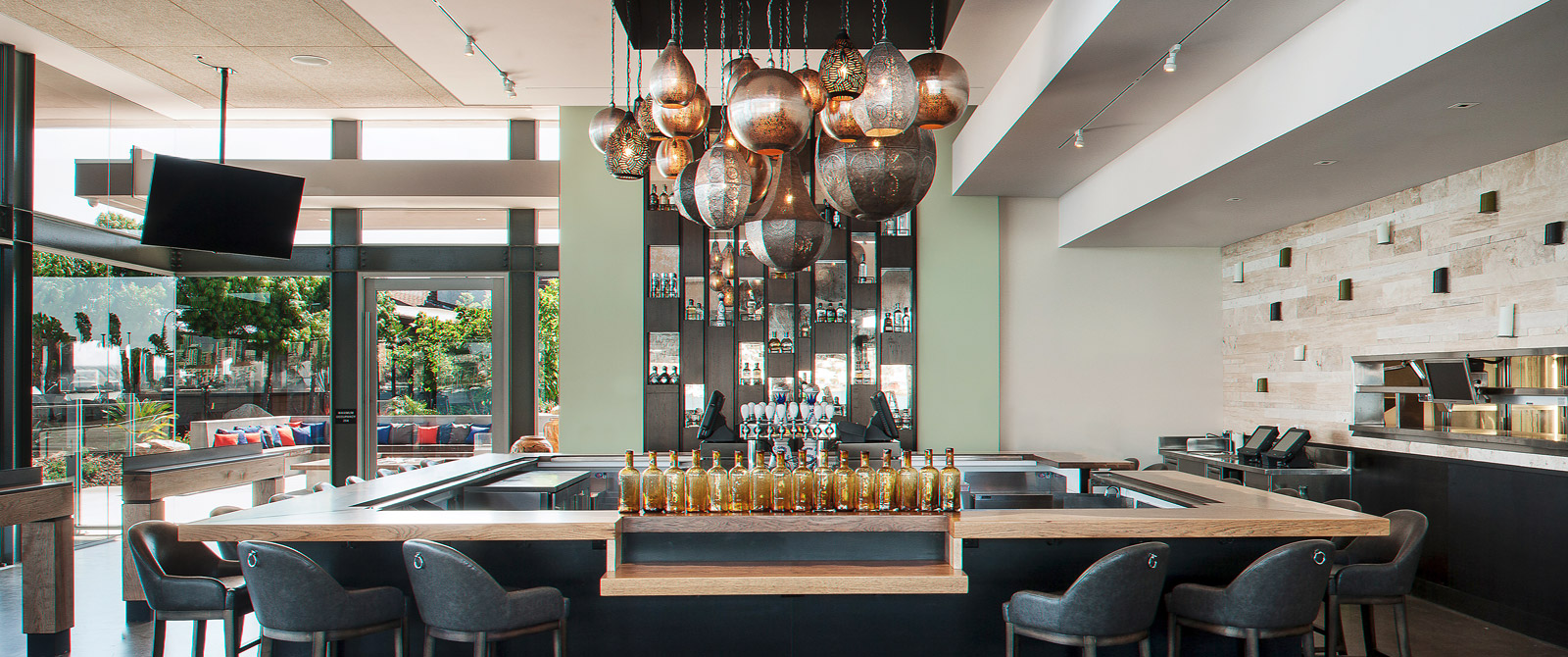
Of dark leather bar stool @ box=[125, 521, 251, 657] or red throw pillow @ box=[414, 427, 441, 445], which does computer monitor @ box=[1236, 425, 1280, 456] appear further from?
red throw pillow @ box=[414, 427, 441, 445]

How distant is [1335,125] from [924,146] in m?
2.33

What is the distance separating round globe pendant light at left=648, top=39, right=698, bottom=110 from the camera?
10.6 ft

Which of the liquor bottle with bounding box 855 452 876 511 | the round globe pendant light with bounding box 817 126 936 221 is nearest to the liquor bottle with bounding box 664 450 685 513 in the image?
the liquor bottle with bounding box 855 452 876 511

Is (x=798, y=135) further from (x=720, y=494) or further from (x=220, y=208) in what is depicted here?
(x=220, y=208)

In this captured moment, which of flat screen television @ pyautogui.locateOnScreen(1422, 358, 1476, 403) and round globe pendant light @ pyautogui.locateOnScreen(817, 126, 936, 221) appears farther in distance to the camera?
flat screen television @ pyautogui.locateOnScreen(1422, 358, 1476, 403)

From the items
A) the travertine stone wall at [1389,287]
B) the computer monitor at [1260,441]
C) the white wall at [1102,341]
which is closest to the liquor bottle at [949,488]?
the travertine stone wall at [1389,287]

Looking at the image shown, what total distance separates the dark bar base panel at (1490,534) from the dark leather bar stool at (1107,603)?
3398 mm

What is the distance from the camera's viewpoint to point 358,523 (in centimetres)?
317

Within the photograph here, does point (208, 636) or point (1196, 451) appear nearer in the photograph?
point (208, 636)

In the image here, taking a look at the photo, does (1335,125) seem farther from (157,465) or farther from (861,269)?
(157,465)

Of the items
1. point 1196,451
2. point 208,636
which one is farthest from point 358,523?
point 1196,451

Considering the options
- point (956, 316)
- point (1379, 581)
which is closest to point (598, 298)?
point (956, 316)

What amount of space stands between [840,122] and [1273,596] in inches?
87.2

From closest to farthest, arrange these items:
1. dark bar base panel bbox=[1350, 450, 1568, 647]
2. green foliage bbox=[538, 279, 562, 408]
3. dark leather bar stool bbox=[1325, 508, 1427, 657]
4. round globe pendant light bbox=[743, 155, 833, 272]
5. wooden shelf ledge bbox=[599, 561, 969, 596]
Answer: wooden shelf ledge bbox=[599, 561, 969, 596] → dark leather bar stool bbox=[1325, 508, 1427, 657] → round globe pendant light bbox=[743, 155, 833, 272] → dark bar base panel bbox=[1350, 450, 1568, 647] → green foliage bbox=[538, 279, 562, 408]
